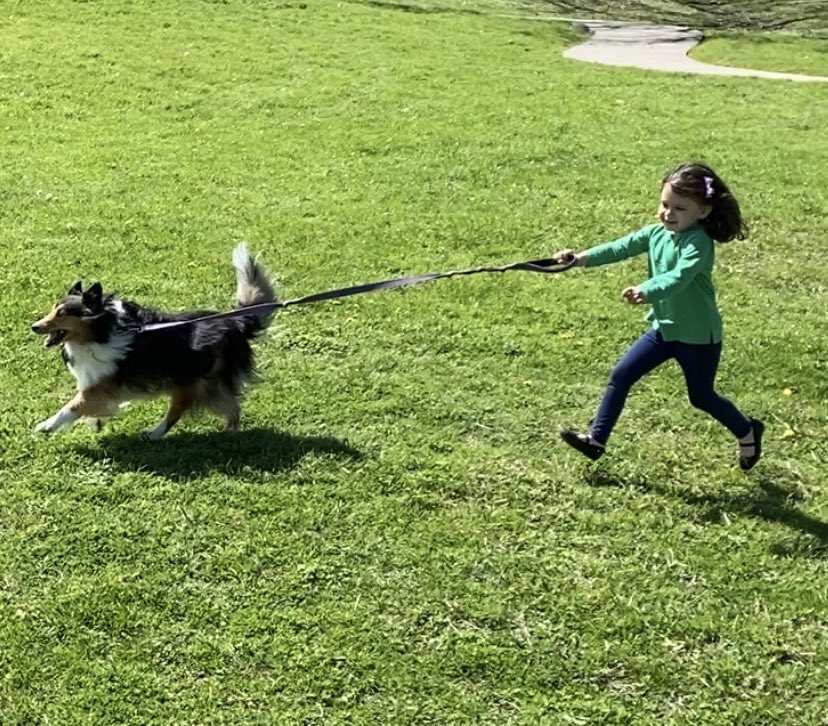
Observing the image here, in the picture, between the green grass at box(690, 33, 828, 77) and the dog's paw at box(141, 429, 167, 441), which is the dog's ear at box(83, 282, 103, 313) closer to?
the dog's paw at box(141, 429, 167, 441)

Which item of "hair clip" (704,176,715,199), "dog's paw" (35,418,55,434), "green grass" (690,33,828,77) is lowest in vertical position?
"dog's paw" (35,418,55,434)

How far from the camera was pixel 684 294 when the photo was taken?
A: 13.6ft

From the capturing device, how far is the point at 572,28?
1803 cm

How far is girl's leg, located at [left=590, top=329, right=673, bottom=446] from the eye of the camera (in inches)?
170

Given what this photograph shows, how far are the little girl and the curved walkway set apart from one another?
435 inches

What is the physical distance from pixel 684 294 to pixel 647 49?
45.2 ft

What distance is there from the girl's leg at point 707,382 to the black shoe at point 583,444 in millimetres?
507

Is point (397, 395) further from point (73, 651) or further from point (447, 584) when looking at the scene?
point (73, 651)

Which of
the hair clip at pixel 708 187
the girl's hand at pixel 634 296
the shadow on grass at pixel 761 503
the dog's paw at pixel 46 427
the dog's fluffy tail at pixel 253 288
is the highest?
the hair clip at pixel 708 187

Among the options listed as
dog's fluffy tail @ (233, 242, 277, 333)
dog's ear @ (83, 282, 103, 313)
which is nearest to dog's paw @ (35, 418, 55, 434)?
dog's ear @ (83, 282, 103, 313)

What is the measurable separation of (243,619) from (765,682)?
1917 millimetres

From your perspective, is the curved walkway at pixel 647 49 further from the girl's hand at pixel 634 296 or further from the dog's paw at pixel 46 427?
the dog's paw at pixel 46 427

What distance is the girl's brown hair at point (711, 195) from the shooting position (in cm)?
395

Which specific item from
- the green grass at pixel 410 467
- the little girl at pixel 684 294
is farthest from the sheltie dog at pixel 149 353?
the little girl at pixel 684 294
